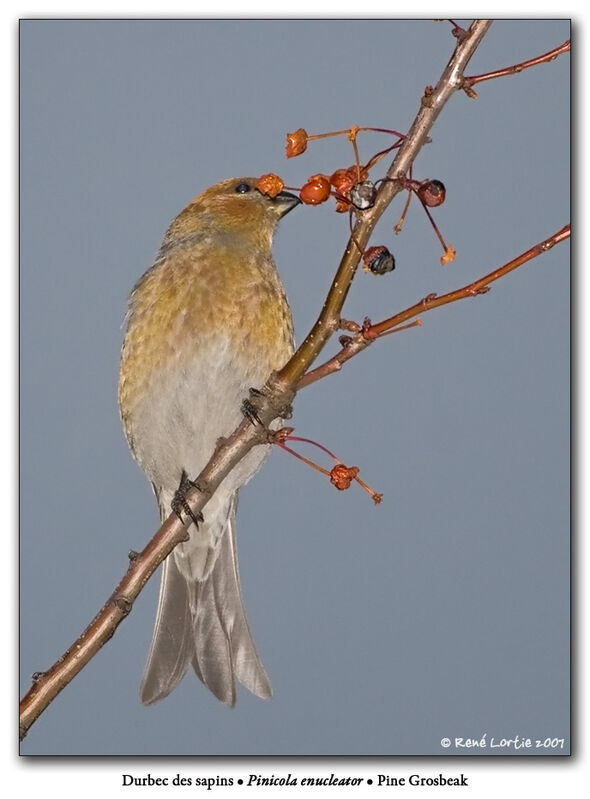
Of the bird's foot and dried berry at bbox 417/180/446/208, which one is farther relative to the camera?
the bird's foot

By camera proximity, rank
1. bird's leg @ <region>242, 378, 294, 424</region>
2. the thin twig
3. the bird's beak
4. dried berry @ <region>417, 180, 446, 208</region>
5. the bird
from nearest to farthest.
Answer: the thin twig, dried berry @ <region>417, 180, 446, 208</region>, bird's leg @ <region>242, 378, 294, 424</region>, the bird, the bird's beak

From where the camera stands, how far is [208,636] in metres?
3.05

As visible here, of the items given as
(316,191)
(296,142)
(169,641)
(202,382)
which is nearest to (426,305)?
(316,191)

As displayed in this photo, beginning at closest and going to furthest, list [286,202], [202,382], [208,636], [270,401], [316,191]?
[316,191], [270,401], [202,382], [208,636], [286,202]

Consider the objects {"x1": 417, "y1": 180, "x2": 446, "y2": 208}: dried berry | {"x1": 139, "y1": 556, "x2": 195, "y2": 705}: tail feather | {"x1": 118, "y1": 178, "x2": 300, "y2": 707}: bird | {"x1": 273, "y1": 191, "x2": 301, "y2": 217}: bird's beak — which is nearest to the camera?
{"x1": 417, "y1": 180, "x2": 446, "y2": 208}: dried berry

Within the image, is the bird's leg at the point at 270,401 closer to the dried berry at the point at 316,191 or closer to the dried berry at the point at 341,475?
the dried berry at the point at 341,475

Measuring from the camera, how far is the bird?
289cm

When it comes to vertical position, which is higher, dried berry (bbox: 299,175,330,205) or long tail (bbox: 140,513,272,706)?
dried berry (bbox: 299,175,330,205)

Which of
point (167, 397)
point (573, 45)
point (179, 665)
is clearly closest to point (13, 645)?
point (179, 665)

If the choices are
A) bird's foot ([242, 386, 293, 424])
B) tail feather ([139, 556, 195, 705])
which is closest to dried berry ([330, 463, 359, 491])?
bird's foot ([242, 386, 293, 424])

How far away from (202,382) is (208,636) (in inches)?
30.4

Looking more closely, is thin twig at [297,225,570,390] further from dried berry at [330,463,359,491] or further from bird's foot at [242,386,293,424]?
dried berry at [330,463,359,491]

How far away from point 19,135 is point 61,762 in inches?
59.8

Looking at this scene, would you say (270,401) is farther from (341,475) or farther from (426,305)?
(426,305)
